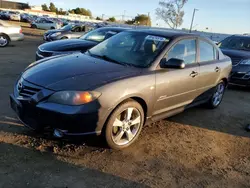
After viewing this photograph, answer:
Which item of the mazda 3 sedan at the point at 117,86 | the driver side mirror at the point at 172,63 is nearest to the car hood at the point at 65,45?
the mazda 3 sedan at the point at 117,86

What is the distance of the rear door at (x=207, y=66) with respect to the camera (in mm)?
4863

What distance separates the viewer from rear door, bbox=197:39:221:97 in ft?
16.0

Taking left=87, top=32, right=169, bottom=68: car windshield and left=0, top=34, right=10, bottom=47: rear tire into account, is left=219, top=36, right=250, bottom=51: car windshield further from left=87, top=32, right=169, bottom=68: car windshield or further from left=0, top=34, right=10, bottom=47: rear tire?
left=0, top=34, right=10, bottom=47: rear tire

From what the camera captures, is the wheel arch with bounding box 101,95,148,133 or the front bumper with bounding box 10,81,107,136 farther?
the wheel arch with bounding box 101,95,148,133

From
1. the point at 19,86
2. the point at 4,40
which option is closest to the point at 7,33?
the point at 4,40

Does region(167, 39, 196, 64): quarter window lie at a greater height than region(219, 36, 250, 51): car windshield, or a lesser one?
greater

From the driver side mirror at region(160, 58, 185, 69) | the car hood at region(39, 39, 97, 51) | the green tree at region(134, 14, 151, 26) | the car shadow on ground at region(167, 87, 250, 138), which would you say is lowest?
the car shadow on ground at region(167, 87, 250, 138)

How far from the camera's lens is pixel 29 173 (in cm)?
289

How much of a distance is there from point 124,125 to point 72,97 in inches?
35.0

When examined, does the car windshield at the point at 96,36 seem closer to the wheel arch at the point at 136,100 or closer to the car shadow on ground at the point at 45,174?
the wheel arch at the point at 136,100

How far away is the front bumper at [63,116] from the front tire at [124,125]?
0.18 metres

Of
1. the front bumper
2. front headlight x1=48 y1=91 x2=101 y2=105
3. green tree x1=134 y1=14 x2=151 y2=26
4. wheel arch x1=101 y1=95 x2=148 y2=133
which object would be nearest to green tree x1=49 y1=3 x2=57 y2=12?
green tree x1=134 y1=14 x2=151 y2=26

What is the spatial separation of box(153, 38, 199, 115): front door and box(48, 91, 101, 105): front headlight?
1181 millimetres

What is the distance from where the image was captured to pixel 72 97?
121 inches
